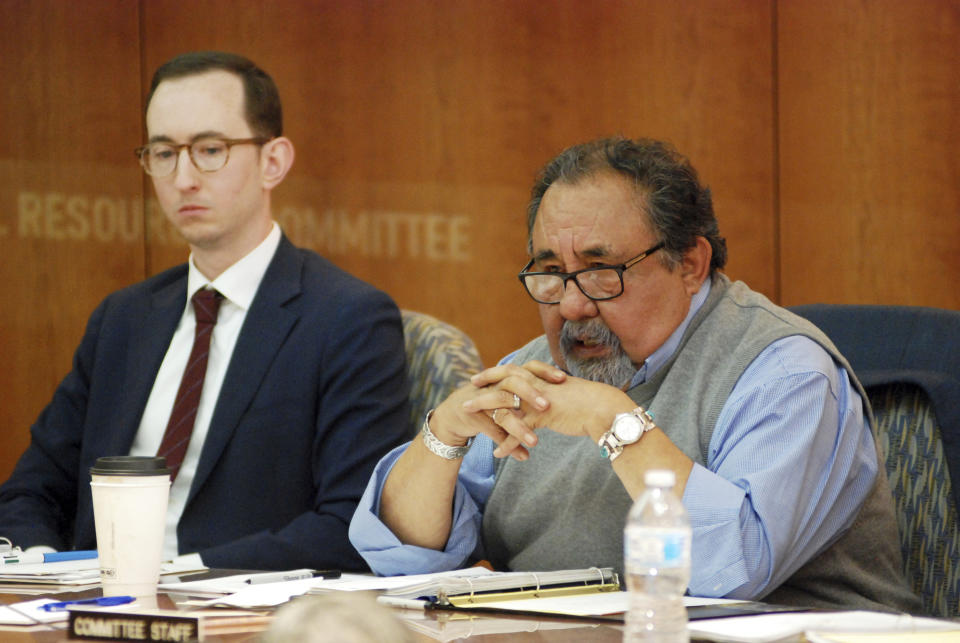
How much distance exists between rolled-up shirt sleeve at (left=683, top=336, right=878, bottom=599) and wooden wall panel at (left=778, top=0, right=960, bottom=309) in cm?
217

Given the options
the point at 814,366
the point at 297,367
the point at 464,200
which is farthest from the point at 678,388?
the point at 464,200

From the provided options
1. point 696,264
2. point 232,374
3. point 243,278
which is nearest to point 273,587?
point 696,264

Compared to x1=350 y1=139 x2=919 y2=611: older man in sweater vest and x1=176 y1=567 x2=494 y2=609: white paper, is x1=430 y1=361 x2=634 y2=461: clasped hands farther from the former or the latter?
x1=176 y1=567 x2=494 y2=609: white paper

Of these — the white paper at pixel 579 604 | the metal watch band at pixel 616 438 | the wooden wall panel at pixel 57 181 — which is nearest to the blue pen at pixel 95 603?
the white paper at pixel 579 604

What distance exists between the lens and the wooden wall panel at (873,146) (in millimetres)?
3633

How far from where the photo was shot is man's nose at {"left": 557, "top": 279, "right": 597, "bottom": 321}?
65.6 inches

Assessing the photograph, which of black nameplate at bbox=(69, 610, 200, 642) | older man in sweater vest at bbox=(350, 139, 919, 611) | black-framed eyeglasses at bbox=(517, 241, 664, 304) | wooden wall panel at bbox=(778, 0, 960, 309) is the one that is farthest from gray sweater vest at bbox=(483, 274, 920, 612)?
wooden wall panel at bbox=(778, 0, 960, 309)

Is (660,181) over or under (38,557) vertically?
over

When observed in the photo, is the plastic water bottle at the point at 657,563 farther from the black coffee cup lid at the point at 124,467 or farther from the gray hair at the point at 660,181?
the gray hair at the point at 660,181

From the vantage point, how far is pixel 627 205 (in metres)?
1.69

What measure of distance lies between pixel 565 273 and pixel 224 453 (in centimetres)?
79

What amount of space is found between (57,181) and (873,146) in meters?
2.44

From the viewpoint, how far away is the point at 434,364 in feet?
7.17

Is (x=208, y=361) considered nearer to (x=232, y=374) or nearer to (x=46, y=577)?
(x=232, y=374)
